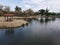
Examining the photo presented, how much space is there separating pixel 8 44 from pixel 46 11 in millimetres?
131450

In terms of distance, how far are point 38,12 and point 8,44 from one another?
472 ft

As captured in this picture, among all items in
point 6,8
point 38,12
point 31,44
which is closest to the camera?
point 31,44

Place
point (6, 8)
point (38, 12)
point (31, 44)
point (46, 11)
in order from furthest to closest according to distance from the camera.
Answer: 1. point (38, 12)
2. point (46, 11)
3. point (6, 8)
4. point (31, 44)

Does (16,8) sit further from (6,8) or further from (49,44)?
(49,44)

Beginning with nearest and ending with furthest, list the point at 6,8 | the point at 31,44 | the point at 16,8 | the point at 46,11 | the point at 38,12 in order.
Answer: the point at 31,44
the point at 6,8
the point at 16,8
the point at 46,11
the point at 38,12

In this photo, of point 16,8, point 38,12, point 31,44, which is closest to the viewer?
point 31,44

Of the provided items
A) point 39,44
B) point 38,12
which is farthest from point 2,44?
point 38,12

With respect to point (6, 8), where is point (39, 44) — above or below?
below

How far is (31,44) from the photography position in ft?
59.5

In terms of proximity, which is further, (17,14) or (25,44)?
(17,14)

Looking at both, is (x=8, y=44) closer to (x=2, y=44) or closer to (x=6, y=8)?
(x=2, y=44)

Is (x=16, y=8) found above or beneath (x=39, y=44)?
above

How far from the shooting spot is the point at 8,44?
18.2m

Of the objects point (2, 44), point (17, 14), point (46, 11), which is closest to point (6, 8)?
point (17, 14)
